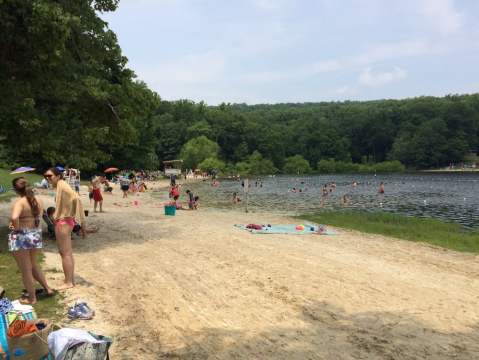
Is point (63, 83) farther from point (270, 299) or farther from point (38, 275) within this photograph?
point (270, 299)

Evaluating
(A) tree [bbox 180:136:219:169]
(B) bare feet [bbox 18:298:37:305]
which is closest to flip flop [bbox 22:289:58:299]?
(B) bare feet [bbox 18:298:37:305]

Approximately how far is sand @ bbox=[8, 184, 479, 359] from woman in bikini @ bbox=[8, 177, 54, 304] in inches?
39.2

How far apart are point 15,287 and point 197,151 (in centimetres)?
9753

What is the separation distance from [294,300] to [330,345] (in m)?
2.04

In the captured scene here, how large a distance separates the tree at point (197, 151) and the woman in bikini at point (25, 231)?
96215 millimetres

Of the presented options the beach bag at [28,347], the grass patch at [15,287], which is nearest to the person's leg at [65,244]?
the grass patch at [15,287]

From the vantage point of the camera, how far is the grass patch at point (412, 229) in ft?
60.0

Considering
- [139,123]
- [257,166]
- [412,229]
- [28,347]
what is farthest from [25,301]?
[257,166]

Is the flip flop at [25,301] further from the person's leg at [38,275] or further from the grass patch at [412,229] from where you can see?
the grass patch at [412,229]

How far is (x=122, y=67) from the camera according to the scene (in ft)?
48.8

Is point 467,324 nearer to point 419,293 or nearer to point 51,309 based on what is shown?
point 419,293

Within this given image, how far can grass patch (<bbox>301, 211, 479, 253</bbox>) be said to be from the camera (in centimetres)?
1828

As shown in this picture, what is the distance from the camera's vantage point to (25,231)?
6871 millimetres

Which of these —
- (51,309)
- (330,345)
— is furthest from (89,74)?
(330,345)
